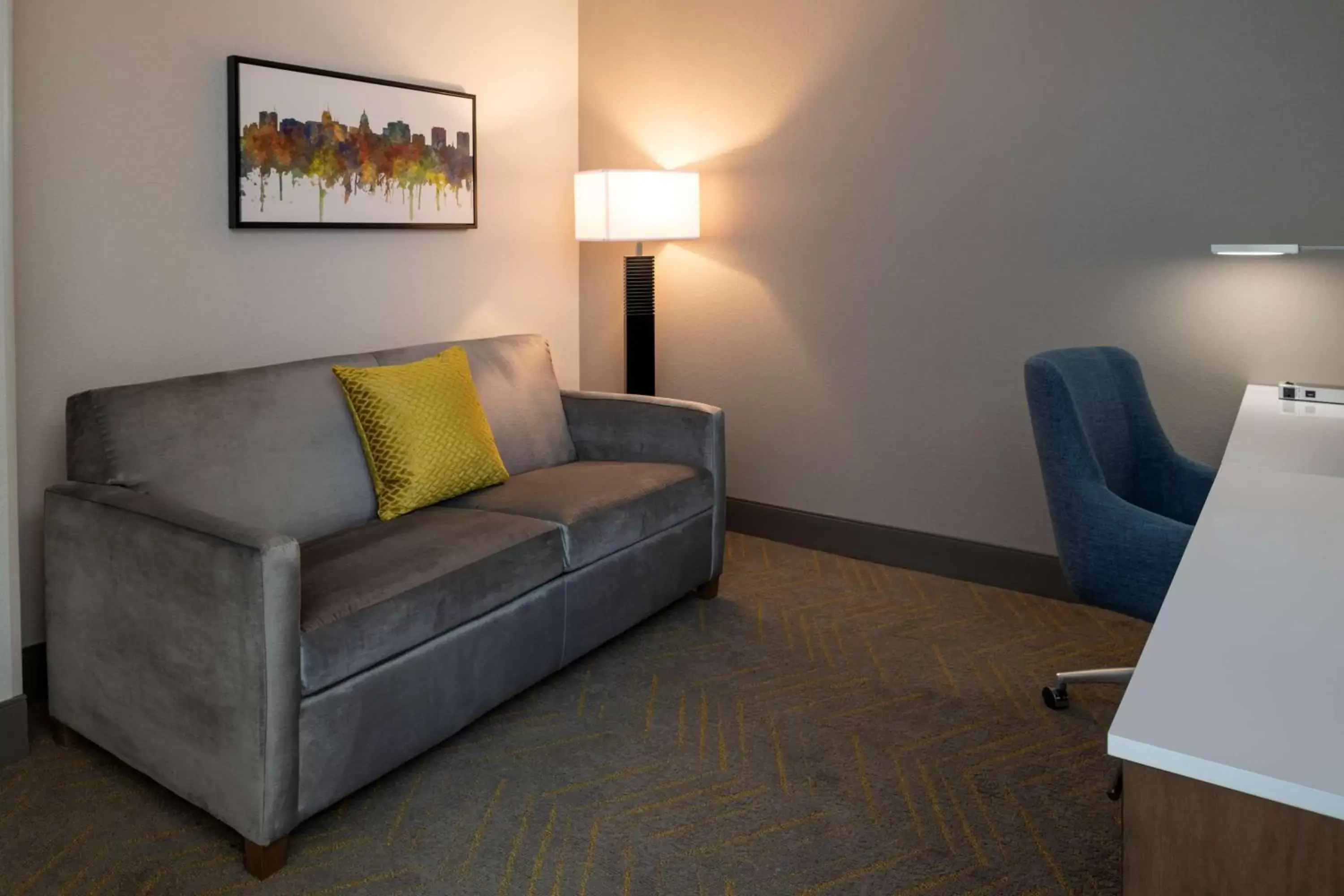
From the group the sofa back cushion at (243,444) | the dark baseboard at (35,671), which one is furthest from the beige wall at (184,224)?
the sofa back cushion at (243,444)

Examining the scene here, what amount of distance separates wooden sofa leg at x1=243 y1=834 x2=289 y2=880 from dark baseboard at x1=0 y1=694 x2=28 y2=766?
29.2 inches

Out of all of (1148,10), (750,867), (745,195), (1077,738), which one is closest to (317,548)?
(750,867)

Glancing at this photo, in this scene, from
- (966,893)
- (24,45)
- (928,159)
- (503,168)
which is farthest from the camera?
(503,168)

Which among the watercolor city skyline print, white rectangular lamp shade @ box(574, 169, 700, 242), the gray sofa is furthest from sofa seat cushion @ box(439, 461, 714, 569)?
the watercolor city skyline print

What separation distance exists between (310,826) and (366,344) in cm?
180

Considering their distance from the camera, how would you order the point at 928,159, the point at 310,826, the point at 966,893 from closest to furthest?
the point at 966,893
the point at 310,826
the point at 928,159

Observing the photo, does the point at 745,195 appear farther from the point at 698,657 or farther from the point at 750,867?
the point at 750,867

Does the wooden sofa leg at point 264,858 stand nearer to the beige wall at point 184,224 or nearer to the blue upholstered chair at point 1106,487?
the beige wall at point 184,224

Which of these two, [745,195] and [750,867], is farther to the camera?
[745,195]

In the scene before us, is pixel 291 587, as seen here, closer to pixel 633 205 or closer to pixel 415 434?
pixel 415 434

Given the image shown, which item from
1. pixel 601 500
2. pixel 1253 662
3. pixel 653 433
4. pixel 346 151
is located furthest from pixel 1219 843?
pixel 346 151

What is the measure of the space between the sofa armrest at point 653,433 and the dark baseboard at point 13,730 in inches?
71.2

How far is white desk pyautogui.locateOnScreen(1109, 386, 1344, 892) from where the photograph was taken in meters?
0.81

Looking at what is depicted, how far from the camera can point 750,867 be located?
6.57 feet
